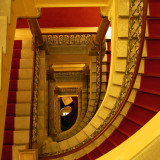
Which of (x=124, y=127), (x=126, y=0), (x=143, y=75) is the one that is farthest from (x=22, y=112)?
(x=126, y=0)

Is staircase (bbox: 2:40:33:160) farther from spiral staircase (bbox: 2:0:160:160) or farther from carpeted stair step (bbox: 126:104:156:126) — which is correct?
carpeted stair step (bbox: 126:104:156:126)

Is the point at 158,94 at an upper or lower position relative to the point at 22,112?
upper

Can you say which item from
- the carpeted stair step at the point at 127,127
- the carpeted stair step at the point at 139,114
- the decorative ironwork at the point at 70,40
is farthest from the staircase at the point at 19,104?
the carpeted stair step at the point at 139,114

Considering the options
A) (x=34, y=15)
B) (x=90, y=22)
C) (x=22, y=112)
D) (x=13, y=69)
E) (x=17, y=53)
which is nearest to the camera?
(x=34, y=15)

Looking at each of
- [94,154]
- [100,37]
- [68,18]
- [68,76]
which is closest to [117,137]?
[94,154]

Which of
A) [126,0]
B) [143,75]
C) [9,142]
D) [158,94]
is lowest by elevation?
[9,142]

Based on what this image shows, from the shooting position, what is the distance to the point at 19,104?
4.79m

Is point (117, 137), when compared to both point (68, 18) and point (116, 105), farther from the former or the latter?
point (68, 18)

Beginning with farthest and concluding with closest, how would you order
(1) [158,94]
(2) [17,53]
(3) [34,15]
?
(2) [17,53] → (3) [34,15] → (1) [158,94]

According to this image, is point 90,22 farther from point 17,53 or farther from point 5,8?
point 5,8

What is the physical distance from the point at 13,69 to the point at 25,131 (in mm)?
1900

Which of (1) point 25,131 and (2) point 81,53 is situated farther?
(2) point 81,53

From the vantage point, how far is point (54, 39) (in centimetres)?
650

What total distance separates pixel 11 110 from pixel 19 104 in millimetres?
237
